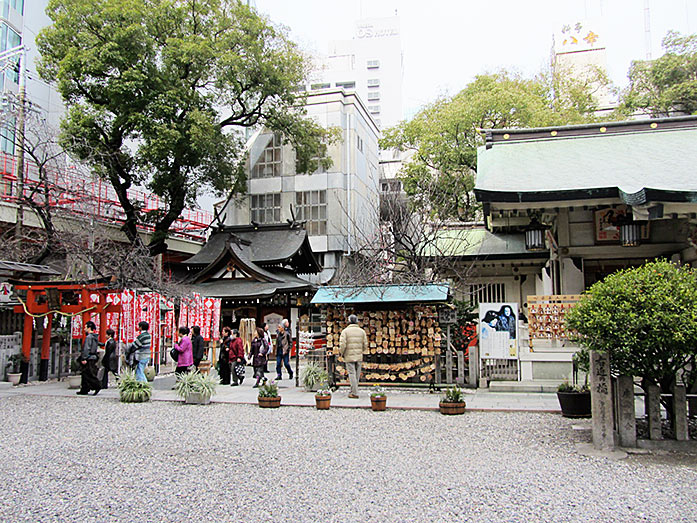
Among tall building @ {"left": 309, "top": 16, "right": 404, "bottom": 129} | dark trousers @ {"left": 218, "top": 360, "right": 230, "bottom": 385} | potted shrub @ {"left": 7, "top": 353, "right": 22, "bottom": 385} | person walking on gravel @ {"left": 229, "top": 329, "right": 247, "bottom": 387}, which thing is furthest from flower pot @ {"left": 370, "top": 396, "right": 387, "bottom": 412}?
tall building @ {"left": 309, "top": 16, "right": 404, "bottom": 129}

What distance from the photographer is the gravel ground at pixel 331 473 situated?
5504 mm

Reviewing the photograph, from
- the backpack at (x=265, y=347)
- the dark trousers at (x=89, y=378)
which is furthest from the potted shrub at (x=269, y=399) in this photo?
the dark trousers at (x=89, y=378)

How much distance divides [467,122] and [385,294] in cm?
1610

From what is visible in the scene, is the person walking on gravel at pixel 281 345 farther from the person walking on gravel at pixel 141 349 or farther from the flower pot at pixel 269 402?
the flower pot at pixel 269 402

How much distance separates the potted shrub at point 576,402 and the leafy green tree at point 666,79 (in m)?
25.3

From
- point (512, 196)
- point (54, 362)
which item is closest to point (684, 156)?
point (512, 196)

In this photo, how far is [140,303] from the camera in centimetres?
1759

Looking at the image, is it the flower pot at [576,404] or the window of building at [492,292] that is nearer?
the flower pot at [576,404]

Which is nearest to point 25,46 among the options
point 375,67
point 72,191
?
point 72,191

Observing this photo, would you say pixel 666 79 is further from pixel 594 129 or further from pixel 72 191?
pixel 72 191

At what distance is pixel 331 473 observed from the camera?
683cm

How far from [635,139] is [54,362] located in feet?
62.0

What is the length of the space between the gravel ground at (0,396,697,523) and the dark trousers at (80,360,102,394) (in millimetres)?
3688

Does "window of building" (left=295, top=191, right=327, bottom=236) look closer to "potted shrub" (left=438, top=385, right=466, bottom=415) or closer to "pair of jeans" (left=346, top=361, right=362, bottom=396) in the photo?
"pair of jeans" (left=346, top=361, right=362, bottom=396)
